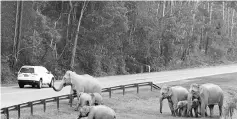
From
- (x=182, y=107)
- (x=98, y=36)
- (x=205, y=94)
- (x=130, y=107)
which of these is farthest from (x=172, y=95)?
(x=98, y=36)

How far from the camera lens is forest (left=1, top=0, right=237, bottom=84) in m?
44.0

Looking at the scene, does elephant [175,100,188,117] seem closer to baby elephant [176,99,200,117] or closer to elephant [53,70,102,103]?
baby elephant [176,99,200,117]

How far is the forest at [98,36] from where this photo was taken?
44031mm

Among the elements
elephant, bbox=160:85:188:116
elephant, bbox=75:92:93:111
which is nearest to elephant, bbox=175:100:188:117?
elephant, bbox=160:85:188:116

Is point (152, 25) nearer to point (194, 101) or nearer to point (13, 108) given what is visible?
point (194, 101)

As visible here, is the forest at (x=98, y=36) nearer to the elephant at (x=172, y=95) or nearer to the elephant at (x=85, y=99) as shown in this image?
the elephant at (x=172, y=95)

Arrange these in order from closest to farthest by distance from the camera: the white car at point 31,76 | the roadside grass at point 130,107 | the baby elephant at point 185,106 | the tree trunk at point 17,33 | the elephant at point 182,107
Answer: the roadside grass at point 130,107, the baby elephant at point 185,106, the elephant at point 182,107, the white car at point 31,76, the tree trunk at point 17,33

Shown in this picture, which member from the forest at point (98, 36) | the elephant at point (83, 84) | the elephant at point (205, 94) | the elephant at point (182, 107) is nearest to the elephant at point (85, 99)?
the elephant at point (83, 84)

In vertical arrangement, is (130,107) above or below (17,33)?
below

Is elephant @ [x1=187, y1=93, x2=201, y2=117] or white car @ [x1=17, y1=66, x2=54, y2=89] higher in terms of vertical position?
white car @ [x1=17, y1=66, x2=54, y2=89]

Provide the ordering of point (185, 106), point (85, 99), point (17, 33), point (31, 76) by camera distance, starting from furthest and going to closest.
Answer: point (17, 33) < point (31, 76) < point (185, 106) < point (85, 99)

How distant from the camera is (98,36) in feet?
179

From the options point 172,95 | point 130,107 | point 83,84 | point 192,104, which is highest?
point 83,84

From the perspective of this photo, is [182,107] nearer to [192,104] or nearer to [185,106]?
[185,106]
